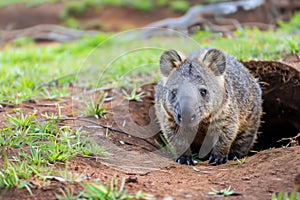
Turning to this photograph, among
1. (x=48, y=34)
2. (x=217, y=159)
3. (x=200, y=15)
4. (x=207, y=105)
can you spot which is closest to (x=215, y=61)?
(x=207, y=105)

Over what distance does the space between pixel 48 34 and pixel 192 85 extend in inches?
369

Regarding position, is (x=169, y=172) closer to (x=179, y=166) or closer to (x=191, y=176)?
(x=191, y=176)

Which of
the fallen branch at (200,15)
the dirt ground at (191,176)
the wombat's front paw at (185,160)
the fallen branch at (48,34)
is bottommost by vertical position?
the wombat's front paw at (185,160)

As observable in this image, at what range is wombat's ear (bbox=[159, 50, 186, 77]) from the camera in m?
5.22

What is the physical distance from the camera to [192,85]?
189 inches

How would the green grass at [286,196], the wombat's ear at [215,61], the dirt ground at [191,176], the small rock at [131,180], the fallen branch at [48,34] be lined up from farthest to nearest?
the fallen branch at [48,34] < the wombat's ear at [215,61] < the small rock at [131,180] < the dirt ground at [191,176] < the green grass at [286,196]

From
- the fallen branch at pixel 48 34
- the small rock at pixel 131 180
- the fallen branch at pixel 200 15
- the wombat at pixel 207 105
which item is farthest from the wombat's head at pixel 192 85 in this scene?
the fallen branch at pixel 48 34

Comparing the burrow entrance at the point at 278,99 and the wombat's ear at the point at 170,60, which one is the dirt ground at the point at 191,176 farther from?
the burrow entrance at the point at 278,99

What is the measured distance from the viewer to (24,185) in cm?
368

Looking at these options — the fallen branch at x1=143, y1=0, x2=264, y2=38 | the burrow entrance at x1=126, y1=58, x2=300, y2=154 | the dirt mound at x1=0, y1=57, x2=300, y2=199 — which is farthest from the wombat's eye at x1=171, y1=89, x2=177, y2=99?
the fallen branch at x1=143, y1=0, x2=264, y2=38

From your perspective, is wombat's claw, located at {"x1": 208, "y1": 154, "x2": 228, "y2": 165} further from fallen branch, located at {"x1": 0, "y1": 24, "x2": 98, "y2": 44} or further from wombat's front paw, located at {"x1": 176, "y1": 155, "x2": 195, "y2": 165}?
fallen branch, located at {"x1": 0, "y1": 24, "x2": 98, "y2": 44}

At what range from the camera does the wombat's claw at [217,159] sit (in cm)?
529

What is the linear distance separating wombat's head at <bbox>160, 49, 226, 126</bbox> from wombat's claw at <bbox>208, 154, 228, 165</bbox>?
1.95ft

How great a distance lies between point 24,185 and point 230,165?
215 centimetres
